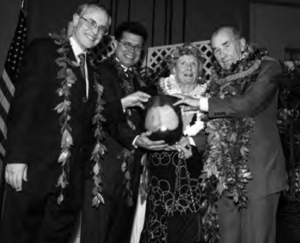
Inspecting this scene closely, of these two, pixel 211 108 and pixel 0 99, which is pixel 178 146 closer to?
pixel 211 108

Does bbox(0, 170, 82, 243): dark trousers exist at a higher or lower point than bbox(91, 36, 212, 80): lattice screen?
lower

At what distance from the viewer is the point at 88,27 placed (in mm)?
1774

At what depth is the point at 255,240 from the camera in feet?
5.91

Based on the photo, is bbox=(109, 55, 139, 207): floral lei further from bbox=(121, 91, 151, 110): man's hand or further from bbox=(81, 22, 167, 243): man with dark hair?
bbox=(121, 91, 151, 110): man's hand

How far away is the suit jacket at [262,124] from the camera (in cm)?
182

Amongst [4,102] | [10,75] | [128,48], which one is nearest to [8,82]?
[10,75]

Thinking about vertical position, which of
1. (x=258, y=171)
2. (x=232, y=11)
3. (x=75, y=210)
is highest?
(x=232, y=11)

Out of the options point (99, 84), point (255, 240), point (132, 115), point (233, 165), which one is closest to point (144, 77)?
point (132, 115)

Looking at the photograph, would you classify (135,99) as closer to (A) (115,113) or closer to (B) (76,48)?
(A) (115,113)

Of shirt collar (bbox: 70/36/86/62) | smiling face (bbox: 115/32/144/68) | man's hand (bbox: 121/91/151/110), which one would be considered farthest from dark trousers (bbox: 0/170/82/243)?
smiling face (bbox: 115/32/144/68)

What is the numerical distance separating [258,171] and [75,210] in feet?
2.93

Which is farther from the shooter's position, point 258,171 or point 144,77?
point 144,77

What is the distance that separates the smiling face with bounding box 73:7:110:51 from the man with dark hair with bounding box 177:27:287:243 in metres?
0.56

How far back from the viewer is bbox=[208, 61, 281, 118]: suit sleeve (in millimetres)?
1858
